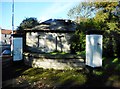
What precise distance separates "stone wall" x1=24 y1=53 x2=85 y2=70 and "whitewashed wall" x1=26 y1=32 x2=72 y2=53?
490 inches

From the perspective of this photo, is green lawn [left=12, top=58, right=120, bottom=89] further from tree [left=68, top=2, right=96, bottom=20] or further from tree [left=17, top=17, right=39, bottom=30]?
tree [left=17, top=17, right=39, bottom=30]

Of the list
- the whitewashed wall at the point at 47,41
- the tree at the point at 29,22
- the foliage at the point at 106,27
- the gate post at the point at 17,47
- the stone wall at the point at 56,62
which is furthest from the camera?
the tree at the point at 29,22

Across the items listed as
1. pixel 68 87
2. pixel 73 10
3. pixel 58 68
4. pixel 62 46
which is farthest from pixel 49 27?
pixel 68 87

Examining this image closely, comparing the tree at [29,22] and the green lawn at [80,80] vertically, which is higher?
the tree at [29,22]

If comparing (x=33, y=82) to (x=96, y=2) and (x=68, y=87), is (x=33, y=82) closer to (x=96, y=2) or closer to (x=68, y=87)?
(x=68, y=87)

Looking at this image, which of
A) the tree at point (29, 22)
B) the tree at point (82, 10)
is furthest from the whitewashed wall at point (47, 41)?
the tree at point (29, 22)

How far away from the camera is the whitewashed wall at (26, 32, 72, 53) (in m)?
27.5

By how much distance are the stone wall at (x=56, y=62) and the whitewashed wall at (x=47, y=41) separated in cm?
1244

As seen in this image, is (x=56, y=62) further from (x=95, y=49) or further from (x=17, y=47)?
(x=17, y=47)

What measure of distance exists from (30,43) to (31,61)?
13.4 metres

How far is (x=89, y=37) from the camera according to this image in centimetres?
1159

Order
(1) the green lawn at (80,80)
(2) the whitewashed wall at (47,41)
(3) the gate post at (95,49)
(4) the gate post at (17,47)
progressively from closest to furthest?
(1) the green lawn at (80,80) → (3) the gate post at (95,49) → (4) the gate post at (17,47) → (2) the whitewashed wall at (47,41)

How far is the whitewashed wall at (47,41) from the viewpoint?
90.1 ft

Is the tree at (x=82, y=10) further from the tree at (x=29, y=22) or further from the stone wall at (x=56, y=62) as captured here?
the tree at (x=29, y=22)
